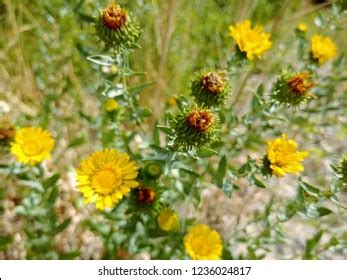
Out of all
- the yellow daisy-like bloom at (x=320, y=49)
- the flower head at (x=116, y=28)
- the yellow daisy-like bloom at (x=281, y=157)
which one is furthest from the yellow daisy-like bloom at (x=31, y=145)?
the yellow daisy-like bloom at (x=320, y=49)

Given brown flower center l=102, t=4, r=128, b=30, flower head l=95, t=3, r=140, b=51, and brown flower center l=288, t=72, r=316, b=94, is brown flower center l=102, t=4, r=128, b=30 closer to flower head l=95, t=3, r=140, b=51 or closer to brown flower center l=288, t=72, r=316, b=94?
flower head l=95, t=3, r=140, b=51

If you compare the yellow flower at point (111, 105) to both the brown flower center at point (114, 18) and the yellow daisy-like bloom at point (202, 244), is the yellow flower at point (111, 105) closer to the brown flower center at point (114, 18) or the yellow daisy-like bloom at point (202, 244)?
the brown flower center at point (114, 18)

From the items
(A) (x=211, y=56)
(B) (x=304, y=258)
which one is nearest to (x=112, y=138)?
(B) (x=304, y=258)

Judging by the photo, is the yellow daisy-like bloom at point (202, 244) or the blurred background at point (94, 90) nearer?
the yellow daisy-like bloom at point (202, 244)

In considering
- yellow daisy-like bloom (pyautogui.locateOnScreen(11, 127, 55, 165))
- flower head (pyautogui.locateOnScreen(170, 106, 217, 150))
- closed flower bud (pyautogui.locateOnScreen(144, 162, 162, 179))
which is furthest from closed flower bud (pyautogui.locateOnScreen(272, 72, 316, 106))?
yellow daisy-like bloom (pyautogui.locateOnScreen(11, 127, 55, 165))

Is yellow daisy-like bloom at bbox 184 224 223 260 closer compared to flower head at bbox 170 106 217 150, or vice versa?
flower head at bbox 170 106 217 150

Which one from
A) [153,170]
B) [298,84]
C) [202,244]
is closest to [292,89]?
[298,84]
